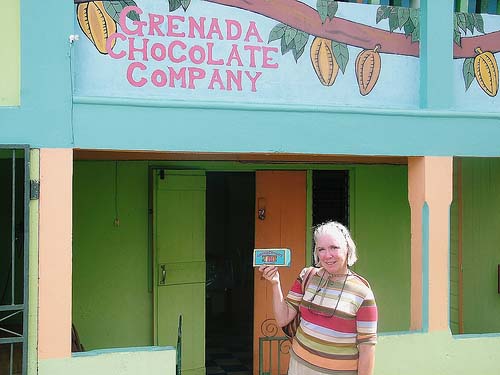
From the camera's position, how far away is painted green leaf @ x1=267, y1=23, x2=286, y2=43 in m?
5.53

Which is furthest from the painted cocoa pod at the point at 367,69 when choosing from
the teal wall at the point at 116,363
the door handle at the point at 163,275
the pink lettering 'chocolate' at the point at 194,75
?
the door handle at the point at 163,275

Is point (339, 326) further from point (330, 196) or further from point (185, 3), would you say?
point (330, 196)

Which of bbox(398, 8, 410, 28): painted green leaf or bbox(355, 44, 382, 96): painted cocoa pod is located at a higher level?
bbox(398, 8, 410, 28): painted green leaf

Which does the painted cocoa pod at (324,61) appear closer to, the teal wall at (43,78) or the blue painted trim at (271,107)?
the blue painted trim at (271,107)

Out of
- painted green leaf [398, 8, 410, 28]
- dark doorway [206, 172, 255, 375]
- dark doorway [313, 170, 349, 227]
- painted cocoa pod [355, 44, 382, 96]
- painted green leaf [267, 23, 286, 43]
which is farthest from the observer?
dark doorway [206, 172, 255, 375]

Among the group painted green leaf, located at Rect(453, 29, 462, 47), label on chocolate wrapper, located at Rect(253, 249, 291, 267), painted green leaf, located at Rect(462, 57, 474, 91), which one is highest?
painted green leaf, located at Rect(453, 29, 462, 47)

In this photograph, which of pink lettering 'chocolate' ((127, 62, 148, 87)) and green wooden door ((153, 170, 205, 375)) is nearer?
pink lettering 'chocolate' ((127, 62, 148, 87))

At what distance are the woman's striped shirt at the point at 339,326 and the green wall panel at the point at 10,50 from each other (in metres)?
2.60

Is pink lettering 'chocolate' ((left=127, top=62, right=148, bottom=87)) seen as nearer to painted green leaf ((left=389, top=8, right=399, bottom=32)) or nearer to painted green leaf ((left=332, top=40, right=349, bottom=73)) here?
painted green leaf ((left=332, top=40, right=349, bottom=73))

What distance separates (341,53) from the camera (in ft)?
18.7

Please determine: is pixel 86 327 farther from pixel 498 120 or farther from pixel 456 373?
pixel 498 120

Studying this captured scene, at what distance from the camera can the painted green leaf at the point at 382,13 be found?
5836 millimetres

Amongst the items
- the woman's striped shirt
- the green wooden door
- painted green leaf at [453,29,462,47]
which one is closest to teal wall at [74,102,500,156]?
painted green leaf at [453,29,462,47]

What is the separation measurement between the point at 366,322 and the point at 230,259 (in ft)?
24.3
